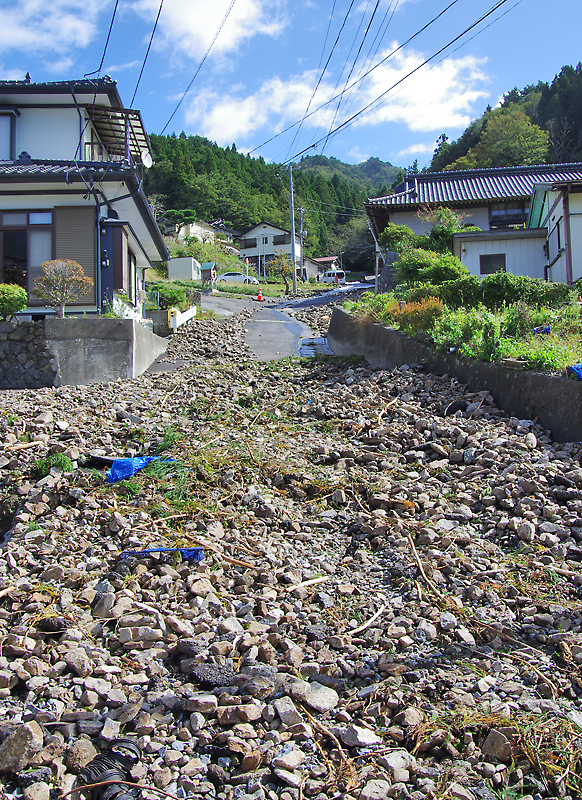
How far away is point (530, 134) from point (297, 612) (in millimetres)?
43713

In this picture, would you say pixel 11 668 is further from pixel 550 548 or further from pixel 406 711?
pixel 550 548

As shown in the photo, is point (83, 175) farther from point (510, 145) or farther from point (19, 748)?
point (510, 145)

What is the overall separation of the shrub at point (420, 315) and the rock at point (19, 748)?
26.7 feet

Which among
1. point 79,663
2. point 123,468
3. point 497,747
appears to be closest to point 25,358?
point 123,468

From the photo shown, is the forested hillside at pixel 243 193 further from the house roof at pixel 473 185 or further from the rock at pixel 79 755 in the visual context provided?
the rock at pixel 79 755

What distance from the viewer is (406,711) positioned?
2.45 metres

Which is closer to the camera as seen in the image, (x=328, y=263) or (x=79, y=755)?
(x=79, y=755)

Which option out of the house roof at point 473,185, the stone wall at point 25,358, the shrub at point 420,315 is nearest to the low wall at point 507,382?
the shrub at point 420,315

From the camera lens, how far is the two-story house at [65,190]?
12.8 metres

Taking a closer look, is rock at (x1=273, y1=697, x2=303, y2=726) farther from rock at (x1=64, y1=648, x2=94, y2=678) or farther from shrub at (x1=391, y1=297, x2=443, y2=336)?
shrub at (x1=391, y1=297, x2=443, y2=336)

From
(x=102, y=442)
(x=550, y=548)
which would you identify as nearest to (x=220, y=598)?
(x=550, y=548)

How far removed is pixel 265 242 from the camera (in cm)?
5859

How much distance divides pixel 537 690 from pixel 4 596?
305 cm

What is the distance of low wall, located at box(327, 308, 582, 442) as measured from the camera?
17.2 ft
